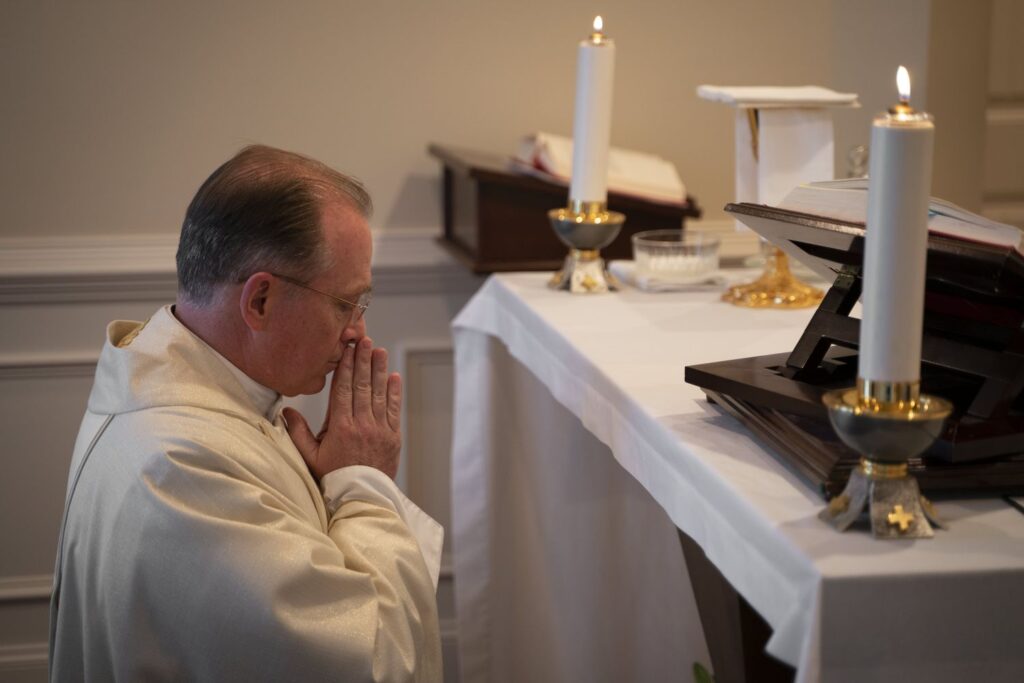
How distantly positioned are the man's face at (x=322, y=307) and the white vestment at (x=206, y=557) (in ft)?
0.29

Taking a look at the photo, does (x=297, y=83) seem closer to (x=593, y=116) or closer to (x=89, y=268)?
(x=89, y=268)

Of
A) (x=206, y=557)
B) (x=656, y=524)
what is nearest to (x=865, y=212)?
(x=206, y=557)

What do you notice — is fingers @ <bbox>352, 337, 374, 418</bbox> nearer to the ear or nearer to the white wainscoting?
the ear

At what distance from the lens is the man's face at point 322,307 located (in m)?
1.69

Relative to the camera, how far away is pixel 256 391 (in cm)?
172

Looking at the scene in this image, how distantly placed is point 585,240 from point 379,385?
0.67 m

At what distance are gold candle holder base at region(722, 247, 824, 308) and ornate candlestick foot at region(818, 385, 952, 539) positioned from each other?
3.66 feet

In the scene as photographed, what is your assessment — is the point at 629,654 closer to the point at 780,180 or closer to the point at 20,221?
the point at 780,180

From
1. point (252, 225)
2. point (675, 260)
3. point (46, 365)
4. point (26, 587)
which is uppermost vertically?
point (252, 225)

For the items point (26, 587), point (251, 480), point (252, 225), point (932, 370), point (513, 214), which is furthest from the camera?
point (26, 587)

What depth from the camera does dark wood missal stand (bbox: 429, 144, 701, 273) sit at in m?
2.76

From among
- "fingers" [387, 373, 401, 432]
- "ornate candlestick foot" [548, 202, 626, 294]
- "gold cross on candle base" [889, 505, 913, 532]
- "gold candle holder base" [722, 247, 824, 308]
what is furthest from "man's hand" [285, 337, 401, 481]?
"gold cross on candle base" [889, 505, 913, 532]

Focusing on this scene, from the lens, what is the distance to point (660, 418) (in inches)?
58.7

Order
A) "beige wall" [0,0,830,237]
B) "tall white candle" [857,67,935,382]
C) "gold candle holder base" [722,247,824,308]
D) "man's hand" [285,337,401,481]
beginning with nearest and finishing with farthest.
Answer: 1. "tall white candle" [857,67,935,382]
2. "man's hand" [285,337,401,481]
3. "gold candle holder base" [722,247,824,308]
4. "beige wall" [0,0,830,237]
